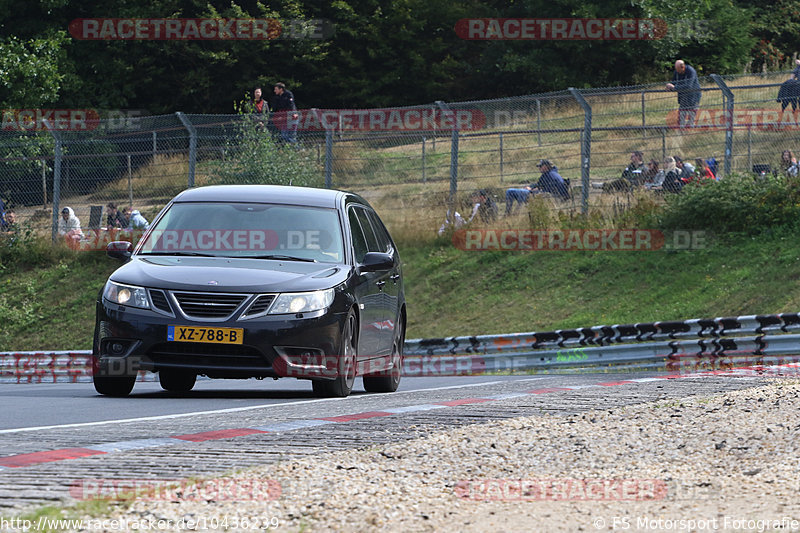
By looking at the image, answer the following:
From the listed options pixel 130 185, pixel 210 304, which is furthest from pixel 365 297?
pixel 130 185

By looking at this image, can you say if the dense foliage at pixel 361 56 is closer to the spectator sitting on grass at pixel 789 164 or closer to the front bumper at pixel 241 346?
the spectator sitting on grass at pixel 789 164

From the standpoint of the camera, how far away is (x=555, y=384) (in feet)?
41.9

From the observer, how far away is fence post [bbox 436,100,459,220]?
25.6 meters

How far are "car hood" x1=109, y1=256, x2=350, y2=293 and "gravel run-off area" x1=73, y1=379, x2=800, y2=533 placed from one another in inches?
101

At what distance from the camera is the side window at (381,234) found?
12.7 m

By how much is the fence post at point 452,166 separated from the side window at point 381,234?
1270 centimetres

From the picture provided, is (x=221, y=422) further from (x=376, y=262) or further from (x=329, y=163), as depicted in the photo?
(x=329, y=163)

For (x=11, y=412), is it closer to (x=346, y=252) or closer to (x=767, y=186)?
(x=346, y=252)

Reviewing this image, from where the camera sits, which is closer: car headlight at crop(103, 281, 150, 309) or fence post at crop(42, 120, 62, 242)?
car headlight at crop(103, 281, 150, 309)

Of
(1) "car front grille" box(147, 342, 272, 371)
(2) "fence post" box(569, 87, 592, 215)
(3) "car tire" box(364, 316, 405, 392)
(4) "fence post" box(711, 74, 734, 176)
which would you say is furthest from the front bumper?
(2) "fence post" box(569, 87, 592, 215)

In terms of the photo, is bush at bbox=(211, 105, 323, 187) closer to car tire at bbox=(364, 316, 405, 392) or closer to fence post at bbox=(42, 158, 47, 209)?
fence post at bbox=(42, 158, 47, 209)

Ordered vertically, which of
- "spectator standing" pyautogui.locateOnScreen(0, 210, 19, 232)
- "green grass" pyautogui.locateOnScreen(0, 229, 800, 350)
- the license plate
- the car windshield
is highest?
the car windshield

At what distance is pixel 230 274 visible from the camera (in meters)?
10.4

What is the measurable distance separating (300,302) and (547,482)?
14.9 ft
